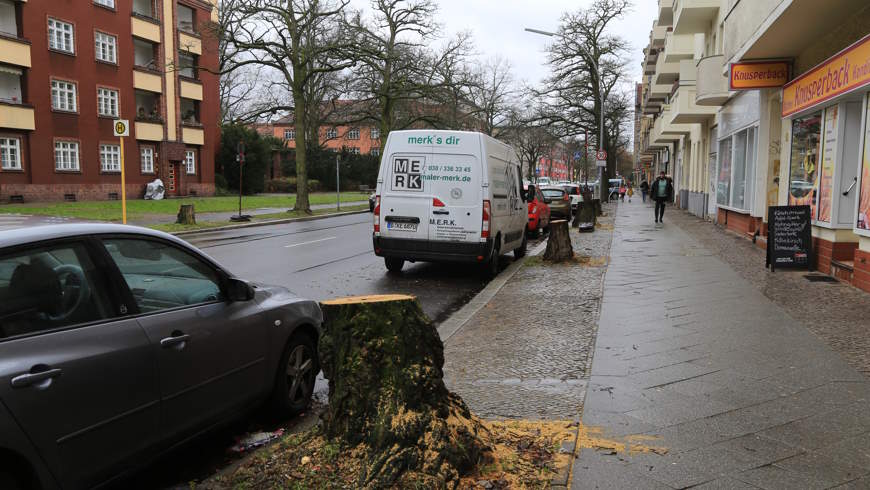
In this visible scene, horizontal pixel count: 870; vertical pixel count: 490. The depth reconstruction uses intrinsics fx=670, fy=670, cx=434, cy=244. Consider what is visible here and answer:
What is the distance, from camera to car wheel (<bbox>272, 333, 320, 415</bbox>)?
4672 millimetres

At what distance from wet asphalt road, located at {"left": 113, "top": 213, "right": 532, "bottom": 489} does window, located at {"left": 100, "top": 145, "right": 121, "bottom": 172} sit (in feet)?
70.0

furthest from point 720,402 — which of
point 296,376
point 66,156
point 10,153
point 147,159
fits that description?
point 147,159

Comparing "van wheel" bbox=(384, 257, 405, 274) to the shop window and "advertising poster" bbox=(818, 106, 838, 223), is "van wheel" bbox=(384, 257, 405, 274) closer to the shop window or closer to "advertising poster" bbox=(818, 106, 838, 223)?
"advertising poster" bbox=(818, 106, 838, 223)

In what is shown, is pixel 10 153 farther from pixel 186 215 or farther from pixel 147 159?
pixel 186 215

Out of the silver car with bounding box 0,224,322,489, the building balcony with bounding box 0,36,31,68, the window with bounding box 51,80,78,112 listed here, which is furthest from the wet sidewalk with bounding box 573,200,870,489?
the window with bounding box 51,80,78,112

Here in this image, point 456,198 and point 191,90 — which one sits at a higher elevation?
point 191,90

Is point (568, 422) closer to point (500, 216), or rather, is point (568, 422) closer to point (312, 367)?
point (312, 367)

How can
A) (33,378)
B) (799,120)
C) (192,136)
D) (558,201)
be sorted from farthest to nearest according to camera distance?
(192,136)
(558,201)
(799,120)
(33,378)

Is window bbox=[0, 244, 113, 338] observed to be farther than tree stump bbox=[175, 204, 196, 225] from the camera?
No

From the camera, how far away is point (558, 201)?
25.6 m

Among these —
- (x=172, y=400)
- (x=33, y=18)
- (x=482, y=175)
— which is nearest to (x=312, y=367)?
(x=172, y=400)

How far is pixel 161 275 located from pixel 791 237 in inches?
410

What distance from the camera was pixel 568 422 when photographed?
14.3 feet

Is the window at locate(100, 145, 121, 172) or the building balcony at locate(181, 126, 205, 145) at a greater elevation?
the building balcony at locate(181, 126, 205, 145)
